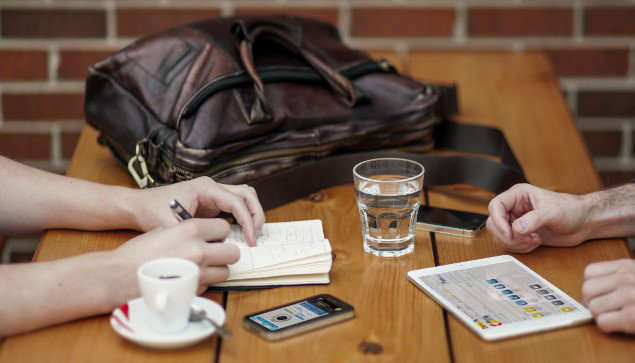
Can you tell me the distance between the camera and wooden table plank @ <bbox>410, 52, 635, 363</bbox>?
91cm

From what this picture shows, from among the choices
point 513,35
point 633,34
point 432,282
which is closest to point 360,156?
point 432,282

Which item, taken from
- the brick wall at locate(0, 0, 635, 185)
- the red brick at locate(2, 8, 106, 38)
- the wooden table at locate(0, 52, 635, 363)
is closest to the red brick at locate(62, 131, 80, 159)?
the brick wall at locate(0, 0, 635, 185)

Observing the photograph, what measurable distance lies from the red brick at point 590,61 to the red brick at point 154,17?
101cm

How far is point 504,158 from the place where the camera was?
5.03 ft

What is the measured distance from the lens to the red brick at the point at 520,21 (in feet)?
7.50

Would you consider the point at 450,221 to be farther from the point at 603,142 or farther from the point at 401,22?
the point at 603,142

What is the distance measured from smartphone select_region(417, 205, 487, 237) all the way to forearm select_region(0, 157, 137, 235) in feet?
1.49

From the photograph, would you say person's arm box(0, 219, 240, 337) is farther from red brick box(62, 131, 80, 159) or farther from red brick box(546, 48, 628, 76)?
red brick box(546, 48, 628, 76)

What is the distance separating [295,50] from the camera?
59.5 inches

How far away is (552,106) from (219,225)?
1.02m

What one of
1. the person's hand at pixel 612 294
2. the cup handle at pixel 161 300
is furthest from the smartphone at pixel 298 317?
the person's hand at pixel 612 294

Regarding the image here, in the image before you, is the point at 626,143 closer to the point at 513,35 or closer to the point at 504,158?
the point at 513,35

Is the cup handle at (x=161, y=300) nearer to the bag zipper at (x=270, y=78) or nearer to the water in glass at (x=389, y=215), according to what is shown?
the water in glass at (x=389, y=215)

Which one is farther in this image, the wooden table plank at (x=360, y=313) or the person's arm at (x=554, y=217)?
the person's arm at (x=554, y=217)
